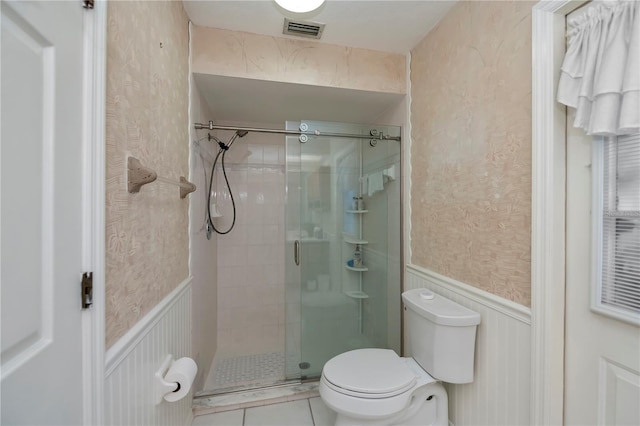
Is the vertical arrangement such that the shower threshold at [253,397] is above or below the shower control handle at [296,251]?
below

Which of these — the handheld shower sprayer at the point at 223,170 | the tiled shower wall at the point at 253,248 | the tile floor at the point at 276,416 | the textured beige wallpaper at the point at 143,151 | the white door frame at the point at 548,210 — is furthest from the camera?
the tiled shower wall at the point at 253,248

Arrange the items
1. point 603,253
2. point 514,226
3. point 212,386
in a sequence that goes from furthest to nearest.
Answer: point 212,386
point 514,226
point 603,253

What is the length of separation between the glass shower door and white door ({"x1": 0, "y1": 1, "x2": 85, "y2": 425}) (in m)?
1.35

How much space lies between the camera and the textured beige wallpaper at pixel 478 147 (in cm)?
105

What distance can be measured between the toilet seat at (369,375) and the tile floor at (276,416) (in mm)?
481

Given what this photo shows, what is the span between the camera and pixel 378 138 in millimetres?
1986

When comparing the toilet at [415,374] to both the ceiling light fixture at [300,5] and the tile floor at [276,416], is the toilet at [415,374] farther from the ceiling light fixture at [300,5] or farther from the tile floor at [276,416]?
the ceiling light fixture at [300,5]

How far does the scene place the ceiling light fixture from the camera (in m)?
1.25

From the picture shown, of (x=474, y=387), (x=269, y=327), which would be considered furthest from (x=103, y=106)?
(x=269, y=327)

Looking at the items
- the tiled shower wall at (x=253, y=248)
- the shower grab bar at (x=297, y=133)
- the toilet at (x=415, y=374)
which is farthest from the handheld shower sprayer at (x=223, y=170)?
the toilet at (x=415, y=374)

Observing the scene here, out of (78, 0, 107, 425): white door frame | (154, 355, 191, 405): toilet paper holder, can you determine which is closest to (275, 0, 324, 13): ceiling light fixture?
(78, 0, 107, 425): white door frame

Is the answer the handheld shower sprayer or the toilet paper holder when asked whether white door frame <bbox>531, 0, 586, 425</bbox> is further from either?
the handheld shower sprayer

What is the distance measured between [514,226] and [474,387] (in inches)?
32.7

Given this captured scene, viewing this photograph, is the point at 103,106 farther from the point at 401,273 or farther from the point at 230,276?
the point at 230,276
